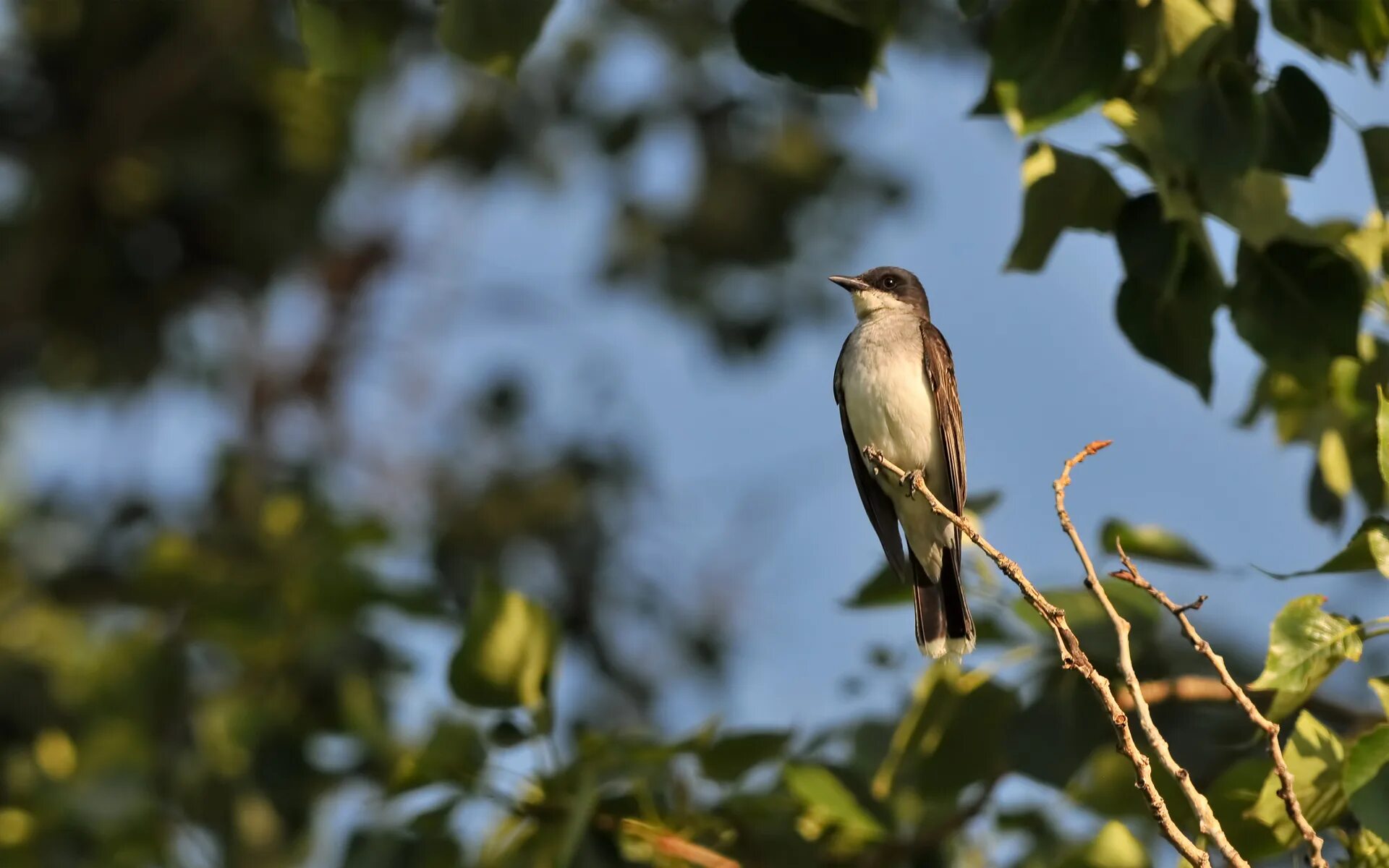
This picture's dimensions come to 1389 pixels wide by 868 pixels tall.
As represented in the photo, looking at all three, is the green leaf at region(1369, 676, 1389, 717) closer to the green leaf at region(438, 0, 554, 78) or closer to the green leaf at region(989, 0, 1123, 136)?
the green leaf at region(989, 0, 1123, 136)

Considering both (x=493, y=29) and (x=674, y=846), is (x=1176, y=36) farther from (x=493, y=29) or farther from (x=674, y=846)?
(x=674, y=846)

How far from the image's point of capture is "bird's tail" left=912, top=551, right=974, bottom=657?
146 inches

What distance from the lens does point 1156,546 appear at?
11.2 ft

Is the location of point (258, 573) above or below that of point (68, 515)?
above

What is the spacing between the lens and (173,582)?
584 cm

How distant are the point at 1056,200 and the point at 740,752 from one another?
1.41 m

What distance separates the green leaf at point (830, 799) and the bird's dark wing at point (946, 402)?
2.72 feet

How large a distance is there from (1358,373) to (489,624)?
1.99 meters

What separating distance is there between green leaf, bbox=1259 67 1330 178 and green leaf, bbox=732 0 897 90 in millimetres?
719

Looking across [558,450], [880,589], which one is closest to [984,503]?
[880,589]

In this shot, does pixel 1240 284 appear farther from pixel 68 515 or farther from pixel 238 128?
pixel 68 515

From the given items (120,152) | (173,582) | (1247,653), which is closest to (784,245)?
(120,152)

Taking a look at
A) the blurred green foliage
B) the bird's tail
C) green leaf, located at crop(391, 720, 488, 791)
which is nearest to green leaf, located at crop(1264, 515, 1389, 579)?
the blurred green foliage

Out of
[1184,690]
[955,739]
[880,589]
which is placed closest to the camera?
[1184,690]
